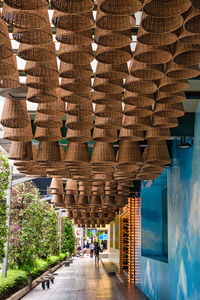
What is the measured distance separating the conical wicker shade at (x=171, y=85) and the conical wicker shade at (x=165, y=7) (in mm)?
958

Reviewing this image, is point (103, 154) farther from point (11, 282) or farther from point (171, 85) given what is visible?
point (11, 282)

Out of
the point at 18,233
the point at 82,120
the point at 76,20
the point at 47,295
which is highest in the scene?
the point at 76,20

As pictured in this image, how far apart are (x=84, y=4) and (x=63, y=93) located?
1269 millimetres

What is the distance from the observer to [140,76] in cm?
263

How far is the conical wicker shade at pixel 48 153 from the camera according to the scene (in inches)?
184

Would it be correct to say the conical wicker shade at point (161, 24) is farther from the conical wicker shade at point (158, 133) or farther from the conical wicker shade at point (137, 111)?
the conical wicker shade at point (158, 133)

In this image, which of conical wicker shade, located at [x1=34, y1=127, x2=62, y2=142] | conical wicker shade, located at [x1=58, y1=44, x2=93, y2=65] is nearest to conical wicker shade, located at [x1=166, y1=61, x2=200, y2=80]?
conical wicker shade, located at [x1=58, y1=44, x2=93, y2=65]

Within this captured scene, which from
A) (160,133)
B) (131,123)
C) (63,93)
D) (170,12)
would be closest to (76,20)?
(170,12)

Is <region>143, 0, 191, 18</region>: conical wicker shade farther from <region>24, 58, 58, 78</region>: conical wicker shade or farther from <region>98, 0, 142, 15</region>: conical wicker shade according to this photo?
<region>24, 58, 58, 78</region>: conical wicker shade

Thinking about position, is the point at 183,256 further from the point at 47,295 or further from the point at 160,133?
the point at 47,295

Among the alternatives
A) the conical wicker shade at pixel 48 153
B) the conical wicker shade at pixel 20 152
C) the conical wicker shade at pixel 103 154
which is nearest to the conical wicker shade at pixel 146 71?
the conical wicker shade at pixel 103 154

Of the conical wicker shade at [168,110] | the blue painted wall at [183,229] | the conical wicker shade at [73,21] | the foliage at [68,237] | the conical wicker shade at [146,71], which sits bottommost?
the foliage at [68,237]

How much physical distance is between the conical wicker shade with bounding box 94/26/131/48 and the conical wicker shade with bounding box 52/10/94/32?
0.35ft

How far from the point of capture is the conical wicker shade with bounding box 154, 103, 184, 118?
329 cm
